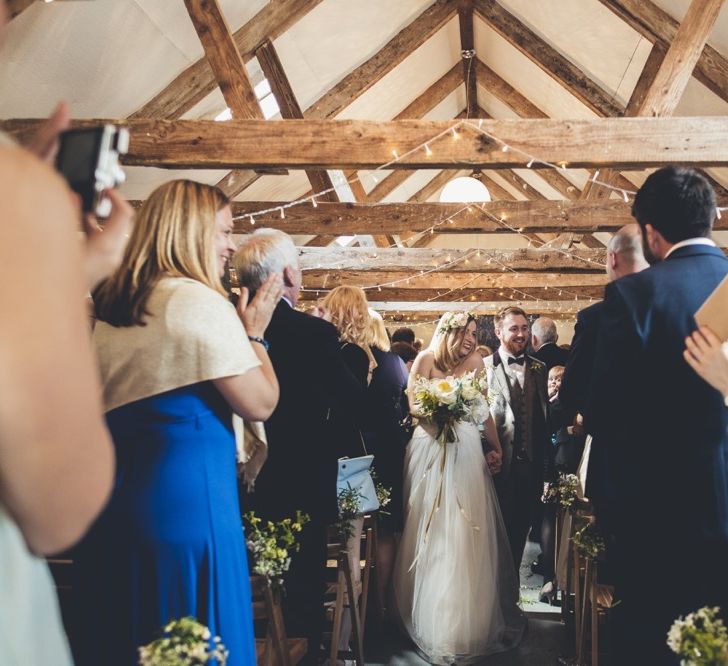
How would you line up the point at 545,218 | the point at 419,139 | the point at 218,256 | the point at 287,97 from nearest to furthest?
the point at 218,256 → the point at 419,139 → the point at 287,97 → the point at 545,218

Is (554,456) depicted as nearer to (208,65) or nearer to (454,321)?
(454,321)

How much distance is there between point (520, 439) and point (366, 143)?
2112 millimetres

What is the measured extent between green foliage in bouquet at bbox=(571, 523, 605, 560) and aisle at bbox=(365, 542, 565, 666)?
1049mm

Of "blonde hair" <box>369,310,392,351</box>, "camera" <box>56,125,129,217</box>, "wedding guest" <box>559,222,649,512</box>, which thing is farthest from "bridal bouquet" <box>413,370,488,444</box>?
"camera" <box>56,125,129,217</box>

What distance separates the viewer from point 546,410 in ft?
15.8

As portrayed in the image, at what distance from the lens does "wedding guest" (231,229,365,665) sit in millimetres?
2576

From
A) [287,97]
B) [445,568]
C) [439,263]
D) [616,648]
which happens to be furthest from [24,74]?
[439,263]

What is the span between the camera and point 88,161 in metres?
0.79

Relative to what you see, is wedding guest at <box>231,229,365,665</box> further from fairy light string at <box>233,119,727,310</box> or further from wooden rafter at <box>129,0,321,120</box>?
wooden rafter at <box>129,0,321,120</box>

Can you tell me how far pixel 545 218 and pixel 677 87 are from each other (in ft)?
12.1

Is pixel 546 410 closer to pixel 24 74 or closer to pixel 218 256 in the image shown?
pixel 218 256

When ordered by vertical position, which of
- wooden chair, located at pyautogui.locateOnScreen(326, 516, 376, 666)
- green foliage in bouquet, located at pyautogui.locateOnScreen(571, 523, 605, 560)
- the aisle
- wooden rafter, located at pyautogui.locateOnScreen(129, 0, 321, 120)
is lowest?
the aisle

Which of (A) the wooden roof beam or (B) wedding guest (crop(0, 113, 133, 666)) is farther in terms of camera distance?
(A) the wooden roof beam

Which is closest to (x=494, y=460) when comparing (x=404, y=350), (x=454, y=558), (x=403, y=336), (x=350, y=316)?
(x=454, y=558)
